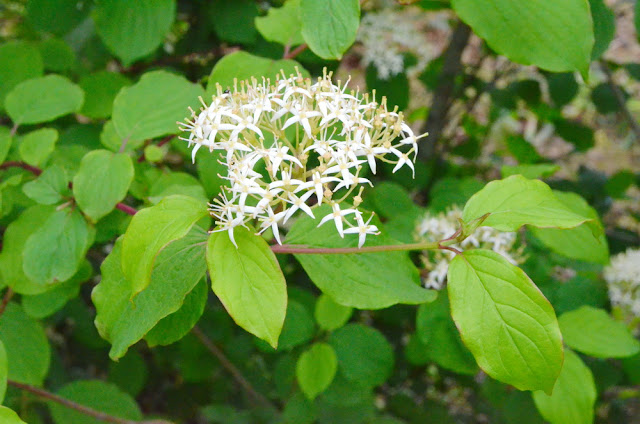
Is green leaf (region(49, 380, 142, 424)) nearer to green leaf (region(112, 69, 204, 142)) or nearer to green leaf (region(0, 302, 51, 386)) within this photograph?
green leaf (region(0, 302, 51, 386))

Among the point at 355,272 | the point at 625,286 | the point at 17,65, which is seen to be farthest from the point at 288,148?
the point at 625,286

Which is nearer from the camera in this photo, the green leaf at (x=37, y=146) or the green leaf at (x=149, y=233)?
the green leaf at (x=149, y=233)

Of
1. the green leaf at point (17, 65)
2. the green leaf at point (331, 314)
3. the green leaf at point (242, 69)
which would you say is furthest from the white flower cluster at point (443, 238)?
the green leaf at point (17, 65)

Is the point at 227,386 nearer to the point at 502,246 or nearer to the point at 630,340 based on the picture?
the point at 502,246

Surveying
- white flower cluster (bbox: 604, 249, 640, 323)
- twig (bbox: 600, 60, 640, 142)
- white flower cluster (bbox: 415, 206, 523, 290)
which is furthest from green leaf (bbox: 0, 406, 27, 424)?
twig (bbox: 600, 60, 640, 142)

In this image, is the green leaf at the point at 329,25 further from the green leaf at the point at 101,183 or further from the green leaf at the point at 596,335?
the green leaf at the point at 596,335

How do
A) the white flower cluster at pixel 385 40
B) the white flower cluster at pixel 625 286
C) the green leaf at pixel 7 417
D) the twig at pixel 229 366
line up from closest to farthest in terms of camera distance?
the green leaf at pixel 7 417 < the white flower cluster at pixel 625 286 < the twig at pixel 229 366 < the white flower cluster at pixel 385 40
